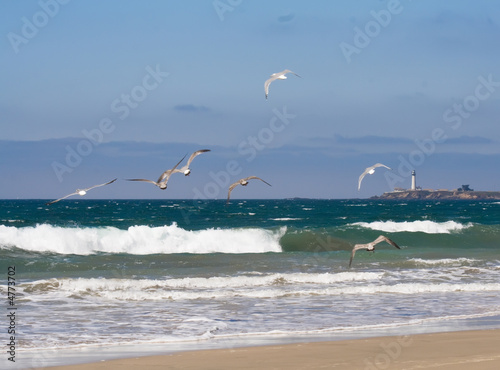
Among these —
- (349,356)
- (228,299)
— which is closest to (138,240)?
(228,299)

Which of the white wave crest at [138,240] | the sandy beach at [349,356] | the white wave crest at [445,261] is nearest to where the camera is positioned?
the sandy beach at [349,356]

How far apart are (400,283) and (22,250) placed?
17073 millimetres

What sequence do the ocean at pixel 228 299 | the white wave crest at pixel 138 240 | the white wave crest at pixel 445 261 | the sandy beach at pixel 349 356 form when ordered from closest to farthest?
the sandy beach at pixel 349 356 → the ocean at pixel 228 299 → the white wave crest at pixel 445 261 → the white wave crest at pixel 138 240

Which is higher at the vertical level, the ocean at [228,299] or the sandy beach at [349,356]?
the ocean at [228,299]

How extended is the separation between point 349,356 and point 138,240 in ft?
77.8

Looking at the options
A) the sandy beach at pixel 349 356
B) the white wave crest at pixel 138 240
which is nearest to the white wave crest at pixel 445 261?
the white wave crest at pixel 138 240

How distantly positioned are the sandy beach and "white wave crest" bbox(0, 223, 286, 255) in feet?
69.8

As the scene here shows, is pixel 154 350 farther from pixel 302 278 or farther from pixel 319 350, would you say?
pixel 302 278

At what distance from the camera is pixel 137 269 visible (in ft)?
69.9

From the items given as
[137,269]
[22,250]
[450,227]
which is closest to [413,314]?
[137,269]

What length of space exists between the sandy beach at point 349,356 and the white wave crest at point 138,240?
69.8 ft

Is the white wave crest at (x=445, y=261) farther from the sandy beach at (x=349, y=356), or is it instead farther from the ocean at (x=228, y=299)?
the sandy beach at (x=349, y=356)

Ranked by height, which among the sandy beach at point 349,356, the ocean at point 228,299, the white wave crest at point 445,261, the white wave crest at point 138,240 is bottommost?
the sandy beach at point 349,356

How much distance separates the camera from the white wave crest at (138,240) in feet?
100
